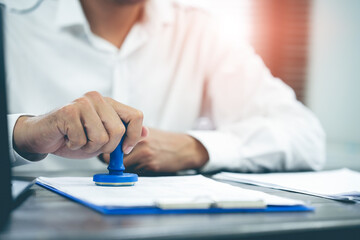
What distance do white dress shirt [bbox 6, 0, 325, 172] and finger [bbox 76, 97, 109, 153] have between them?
446 mm

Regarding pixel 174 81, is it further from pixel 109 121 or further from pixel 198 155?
pixel 109 121

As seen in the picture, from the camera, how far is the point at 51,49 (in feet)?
4.29

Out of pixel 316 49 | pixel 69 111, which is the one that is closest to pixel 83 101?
pixel 69 111

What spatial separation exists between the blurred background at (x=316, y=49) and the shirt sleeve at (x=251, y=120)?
0.93 m

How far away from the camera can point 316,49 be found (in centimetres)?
250

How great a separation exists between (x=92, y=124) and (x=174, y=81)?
91 centimetres

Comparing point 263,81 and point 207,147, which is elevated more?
point 263,81

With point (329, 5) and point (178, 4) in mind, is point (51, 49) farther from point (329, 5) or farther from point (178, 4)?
point (329, 5)

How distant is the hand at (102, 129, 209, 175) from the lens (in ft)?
2.81

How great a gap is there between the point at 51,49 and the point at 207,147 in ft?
2.14

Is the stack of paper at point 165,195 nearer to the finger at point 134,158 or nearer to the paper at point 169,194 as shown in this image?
the paper at point 169,194

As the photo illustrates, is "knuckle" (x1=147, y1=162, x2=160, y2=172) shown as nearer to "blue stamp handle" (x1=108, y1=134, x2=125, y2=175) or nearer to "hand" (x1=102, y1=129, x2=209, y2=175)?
"hand" (x1=102, y1=129, x2=209, y2=175)

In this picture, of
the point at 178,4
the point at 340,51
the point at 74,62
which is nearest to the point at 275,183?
the point at 74,62

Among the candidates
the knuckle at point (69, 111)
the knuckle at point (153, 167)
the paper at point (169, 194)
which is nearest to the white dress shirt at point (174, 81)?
the knuckle at point (153, 167)
